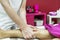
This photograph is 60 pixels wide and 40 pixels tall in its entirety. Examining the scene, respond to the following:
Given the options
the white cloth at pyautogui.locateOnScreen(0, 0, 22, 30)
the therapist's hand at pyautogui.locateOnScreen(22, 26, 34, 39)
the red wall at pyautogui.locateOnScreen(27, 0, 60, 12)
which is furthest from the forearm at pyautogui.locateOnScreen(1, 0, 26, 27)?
the red wall at pyautogui.locateOnScreen(27, 0, 60, 12)

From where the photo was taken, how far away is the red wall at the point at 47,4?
11.8ft

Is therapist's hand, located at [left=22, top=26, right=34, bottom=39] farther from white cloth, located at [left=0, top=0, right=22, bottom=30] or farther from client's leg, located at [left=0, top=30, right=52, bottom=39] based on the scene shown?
white cloth, located at [left=0, top=0, right=22, bottom=30]

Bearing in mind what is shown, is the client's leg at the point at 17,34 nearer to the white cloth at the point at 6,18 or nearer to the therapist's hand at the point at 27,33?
the therapist's hand at the point at 27,33

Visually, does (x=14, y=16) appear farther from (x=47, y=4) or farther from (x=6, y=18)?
(x=47, y=4)

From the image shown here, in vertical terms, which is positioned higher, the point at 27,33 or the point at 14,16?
the point at 14,16

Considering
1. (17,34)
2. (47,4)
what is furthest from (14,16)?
(47,4)

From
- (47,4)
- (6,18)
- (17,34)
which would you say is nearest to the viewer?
(17,34)

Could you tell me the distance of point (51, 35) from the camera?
1.03 m

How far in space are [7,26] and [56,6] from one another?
2.55 meters

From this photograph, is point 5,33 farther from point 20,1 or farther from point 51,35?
point 20,1

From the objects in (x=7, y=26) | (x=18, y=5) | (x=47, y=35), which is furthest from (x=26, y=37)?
(x=18, y=5)

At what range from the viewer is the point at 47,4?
368cm

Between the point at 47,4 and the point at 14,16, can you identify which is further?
the point at 47,4

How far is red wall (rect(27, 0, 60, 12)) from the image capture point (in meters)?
3.60
